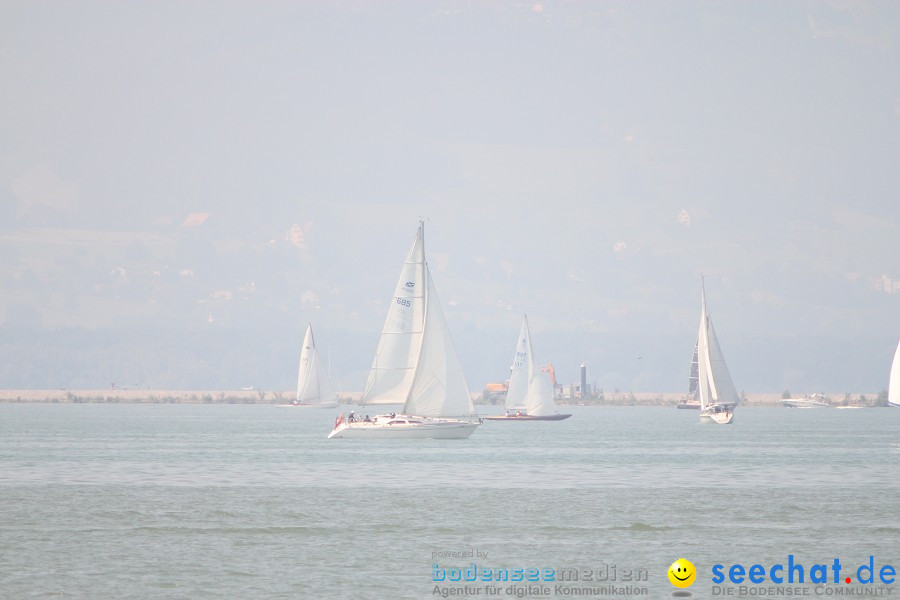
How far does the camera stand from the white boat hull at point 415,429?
310 feet

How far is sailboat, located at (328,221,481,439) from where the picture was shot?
310ft

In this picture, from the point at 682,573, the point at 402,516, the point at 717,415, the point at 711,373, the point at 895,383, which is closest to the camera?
the point at 682,573

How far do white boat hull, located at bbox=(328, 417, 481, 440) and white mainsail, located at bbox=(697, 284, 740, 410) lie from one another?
68.9 metres

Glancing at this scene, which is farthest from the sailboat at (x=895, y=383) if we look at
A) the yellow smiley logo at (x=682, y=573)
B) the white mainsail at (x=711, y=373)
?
the yellow smiley logo at (x=682, y=573)

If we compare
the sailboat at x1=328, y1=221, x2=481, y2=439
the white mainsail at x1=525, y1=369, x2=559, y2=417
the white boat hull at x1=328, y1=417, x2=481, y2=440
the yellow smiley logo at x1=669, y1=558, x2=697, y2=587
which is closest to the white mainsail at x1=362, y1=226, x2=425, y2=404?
the sailboat at x1=328, y1=221, x2=481, y2=439

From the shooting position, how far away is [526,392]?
167000 millimetres

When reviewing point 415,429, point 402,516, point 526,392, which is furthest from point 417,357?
point 526,392

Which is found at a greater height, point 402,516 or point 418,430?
point 418,430

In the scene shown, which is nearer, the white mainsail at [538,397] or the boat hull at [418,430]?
the boat hull at [418,430]

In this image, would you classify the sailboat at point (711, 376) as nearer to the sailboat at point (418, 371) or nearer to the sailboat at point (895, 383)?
the sailboat at point (895, 383)

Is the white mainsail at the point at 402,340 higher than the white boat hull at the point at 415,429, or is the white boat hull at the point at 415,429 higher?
the white mainsail at the point at 402,340

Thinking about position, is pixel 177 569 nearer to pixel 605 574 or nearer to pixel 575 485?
pixel 605 574

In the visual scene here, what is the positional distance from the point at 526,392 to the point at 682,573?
425 feet

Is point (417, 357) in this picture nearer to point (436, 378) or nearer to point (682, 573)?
point (436, 378)
